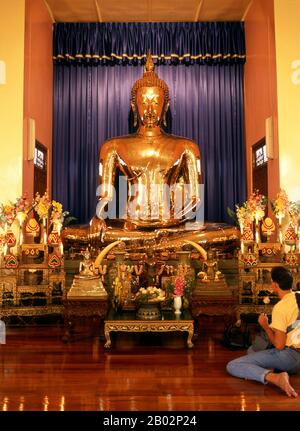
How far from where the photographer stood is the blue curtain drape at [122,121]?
21.2 feet

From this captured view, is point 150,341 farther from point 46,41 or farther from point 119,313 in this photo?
point 46,41

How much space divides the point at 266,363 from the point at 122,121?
4.63 m

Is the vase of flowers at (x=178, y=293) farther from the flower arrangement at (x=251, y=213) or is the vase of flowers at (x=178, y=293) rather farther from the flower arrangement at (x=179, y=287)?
the flower arrangement at (x=251, y=213)

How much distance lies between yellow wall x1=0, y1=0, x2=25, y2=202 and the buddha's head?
5.47ft

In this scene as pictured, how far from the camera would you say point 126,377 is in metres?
2.68

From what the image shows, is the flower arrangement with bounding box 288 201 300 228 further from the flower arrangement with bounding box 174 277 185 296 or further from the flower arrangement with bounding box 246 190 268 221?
the flower arrangement with bounding box 174 277 185 296

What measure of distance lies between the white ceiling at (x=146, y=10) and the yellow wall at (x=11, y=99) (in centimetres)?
95

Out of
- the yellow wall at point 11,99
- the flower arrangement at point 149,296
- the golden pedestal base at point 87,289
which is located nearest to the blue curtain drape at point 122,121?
the yellow wall at point 11,99

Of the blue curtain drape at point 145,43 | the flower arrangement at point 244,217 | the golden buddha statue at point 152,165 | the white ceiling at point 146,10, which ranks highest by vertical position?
the white ceiling at point 146,10

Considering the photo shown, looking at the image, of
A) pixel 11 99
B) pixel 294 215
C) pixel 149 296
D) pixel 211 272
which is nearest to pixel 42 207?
pixel 11 99

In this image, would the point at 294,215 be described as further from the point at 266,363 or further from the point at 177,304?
the point at 266,363

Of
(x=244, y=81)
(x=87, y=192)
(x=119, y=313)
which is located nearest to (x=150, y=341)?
(x=119, y=313)

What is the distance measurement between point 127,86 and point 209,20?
1.45m

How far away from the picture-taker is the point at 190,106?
6520mm
